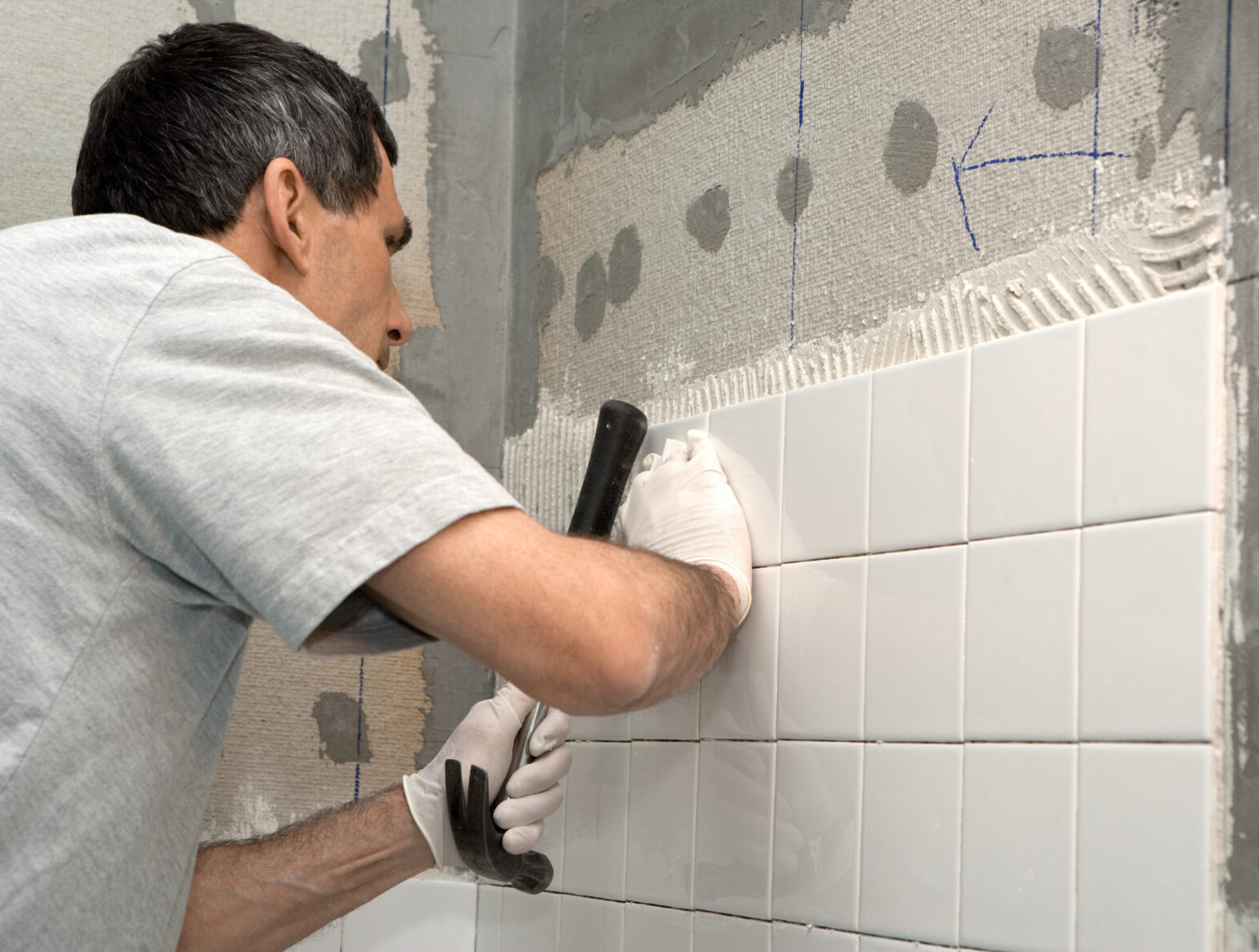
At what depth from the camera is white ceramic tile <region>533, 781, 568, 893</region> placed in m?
1.58

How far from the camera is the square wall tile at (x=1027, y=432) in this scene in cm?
97

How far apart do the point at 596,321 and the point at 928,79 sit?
0.64 m

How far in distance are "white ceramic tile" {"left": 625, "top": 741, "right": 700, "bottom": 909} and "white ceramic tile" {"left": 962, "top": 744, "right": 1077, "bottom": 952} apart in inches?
16.4

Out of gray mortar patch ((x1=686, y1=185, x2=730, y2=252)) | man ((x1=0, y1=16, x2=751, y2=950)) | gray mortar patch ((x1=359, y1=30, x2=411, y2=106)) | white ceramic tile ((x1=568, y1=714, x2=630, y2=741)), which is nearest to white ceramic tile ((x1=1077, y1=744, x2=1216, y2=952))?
man ((x1=0, y1=16, x2=751, y2=950))

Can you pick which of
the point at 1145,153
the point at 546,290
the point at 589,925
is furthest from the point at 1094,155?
the point at 589,925

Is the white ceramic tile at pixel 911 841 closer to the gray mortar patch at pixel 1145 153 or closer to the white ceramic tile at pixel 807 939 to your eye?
the white ceramic tile at pixel 807 939

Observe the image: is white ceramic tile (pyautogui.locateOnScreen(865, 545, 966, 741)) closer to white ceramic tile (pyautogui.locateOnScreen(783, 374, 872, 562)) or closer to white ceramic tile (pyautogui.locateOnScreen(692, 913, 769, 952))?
white ceramic tile (pyautogui.locateOnScreen(783, 374, 872, 562))

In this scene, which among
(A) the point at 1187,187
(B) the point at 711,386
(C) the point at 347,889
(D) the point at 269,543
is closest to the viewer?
(D) the point at 269,543

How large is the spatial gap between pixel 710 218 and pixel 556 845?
872 millimetres

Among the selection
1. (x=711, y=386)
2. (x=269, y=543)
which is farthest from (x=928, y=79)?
(x=269, y=543)

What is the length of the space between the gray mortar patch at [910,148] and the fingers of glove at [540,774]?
737mm

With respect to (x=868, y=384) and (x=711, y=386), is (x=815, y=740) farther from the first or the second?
(x=711, y=386)

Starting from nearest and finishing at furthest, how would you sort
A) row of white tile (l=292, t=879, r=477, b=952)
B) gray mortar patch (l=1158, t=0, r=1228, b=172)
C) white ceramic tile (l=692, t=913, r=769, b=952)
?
1. gray mortar patch (l=1158, t=0, r=1228, b=172)
2. white ceramic tile (l=692, t=913, r=769, b=952)
3. row of white tile (l=292, t=879, r=477, b=952)

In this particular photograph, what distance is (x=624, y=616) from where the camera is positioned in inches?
35.1
